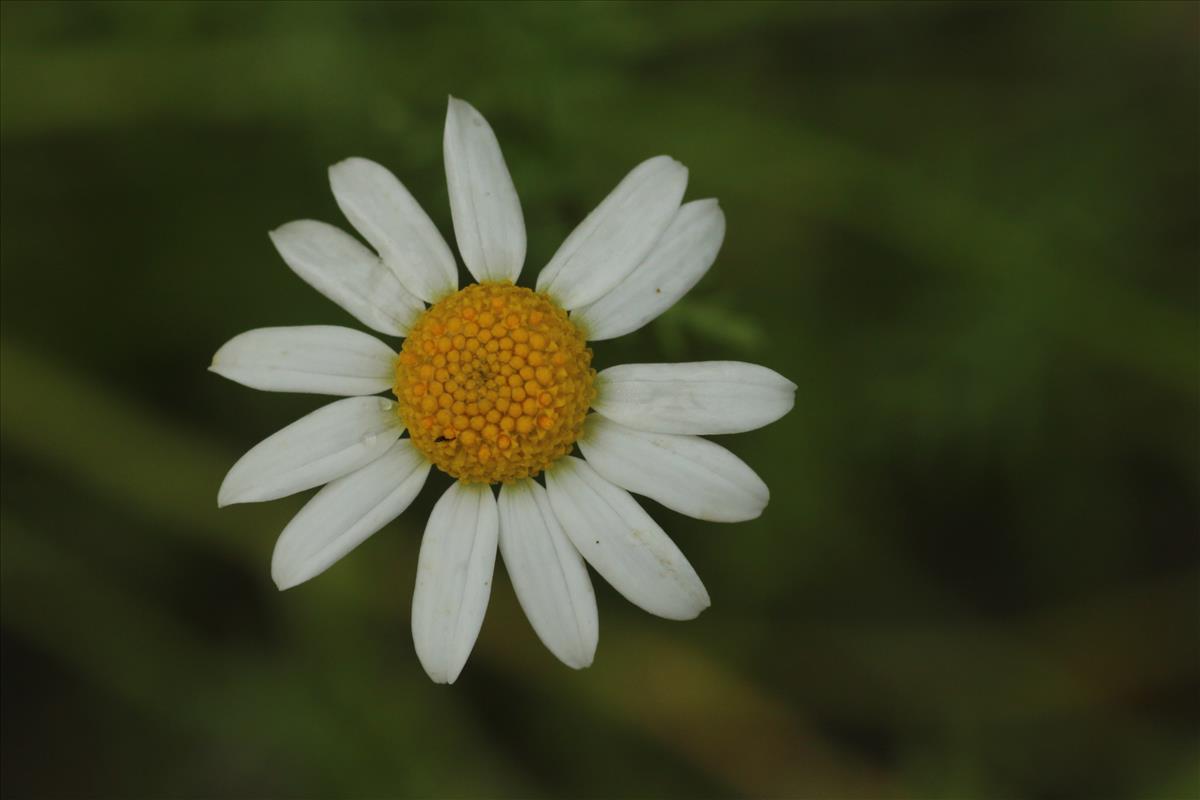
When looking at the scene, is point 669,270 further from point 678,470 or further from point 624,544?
point 624,544

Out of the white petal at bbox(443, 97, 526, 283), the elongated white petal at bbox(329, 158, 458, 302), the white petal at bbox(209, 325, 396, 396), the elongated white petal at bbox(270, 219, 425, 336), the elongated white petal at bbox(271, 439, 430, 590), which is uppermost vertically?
the white petal at bbox(443, 97, 526, 283)

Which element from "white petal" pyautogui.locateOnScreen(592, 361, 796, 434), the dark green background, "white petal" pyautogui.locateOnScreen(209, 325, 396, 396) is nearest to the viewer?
"white petal" pyautogui.locateOnScreen(592, 361, 796, 434)

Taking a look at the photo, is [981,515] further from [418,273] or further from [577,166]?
[418,273]

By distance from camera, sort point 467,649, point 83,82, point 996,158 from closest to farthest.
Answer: point 467,649 < point 83,82 < point 996,158

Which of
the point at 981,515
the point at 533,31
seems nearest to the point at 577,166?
the point at 533,31

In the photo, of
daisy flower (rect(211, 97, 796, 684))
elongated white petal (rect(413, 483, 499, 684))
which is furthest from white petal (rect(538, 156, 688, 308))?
elongated white petal (rect(413, 483, 499, 684))

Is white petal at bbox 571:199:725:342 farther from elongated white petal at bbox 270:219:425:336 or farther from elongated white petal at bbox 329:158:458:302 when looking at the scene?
elongated white petal at bbox 270:219:425:336
